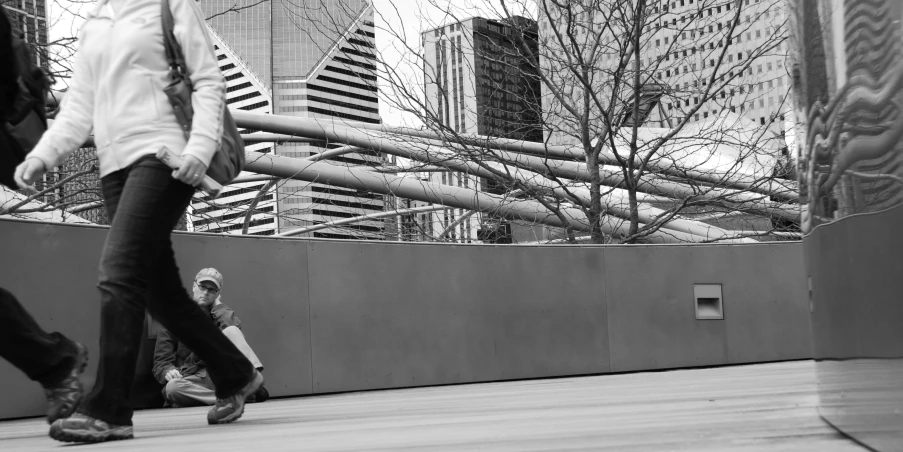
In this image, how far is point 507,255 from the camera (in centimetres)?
Result: 1088

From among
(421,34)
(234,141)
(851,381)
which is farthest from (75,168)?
(851,381)

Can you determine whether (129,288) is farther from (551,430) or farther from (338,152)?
(338,152)

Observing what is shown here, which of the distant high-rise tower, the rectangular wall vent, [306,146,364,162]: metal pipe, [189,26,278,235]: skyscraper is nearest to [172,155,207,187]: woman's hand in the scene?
[189,26,278,235]: skyscraper

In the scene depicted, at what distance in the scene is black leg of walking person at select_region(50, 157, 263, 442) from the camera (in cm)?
354

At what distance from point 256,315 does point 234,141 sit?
5.13 m

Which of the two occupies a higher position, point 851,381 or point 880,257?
point 880,257

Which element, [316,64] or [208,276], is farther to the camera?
[316,64]

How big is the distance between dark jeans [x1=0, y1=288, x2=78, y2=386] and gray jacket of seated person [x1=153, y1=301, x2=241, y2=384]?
401cm

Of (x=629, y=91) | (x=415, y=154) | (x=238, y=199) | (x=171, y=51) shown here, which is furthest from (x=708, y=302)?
(x=238, y=199)

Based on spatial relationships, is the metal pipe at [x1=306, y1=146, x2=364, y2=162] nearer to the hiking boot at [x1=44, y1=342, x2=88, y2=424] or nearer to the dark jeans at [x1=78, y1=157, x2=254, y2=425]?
the hiking boot at [x1=44, y1=342, x2=88, y2=424]

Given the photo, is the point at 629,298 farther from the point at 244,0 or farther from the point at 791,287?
the point at 244,0

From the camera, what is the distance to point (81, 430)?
3.46 m

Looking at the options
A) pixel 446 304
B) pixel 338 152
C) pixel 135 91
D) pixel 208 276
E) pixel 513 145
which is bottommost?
pixel 446 304

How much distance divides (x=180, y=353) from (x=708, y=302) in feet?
20.5
